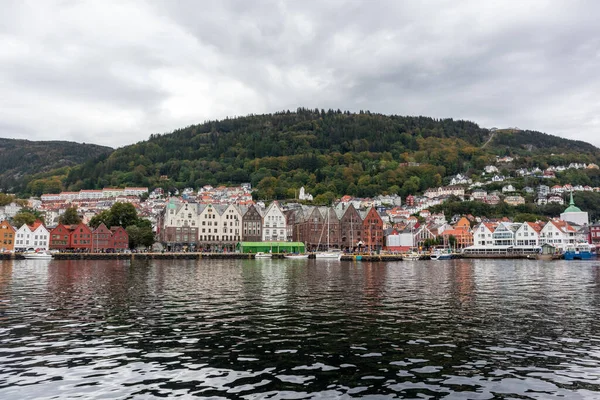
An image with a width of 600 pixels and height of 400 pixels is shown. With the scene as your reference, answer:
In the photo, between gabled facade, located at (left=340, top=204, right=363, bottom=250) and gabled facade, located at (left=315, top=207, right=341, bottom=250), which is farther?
gabled facade, located at (left=340, top=204, right=363, bottom=250)

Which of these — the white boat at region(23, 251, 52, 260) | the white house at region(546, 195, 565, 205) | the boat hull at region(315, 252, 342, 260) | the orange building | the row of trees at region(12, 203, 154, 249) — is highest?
the white house at region(546, 195, 565, 205)

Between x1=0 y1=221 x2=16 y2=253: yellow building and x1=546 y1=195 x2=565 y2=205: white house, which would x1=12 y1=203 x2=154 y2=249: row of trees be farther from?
x1=546 y1=195 x2=565 y2=205: white house

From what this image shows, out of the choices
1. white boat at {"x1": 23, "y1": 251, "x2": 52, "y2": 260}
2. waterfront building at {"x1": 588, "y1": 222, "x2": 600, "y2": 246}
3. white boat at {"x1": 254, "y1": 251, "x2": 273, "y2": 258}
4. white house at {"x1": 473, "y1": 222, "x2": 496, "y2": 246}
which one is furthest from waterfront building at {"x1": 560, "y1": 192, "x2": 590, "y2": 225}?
white boat at {"x1": 23, "y1": 251, "x2": 52, "y2": 260}

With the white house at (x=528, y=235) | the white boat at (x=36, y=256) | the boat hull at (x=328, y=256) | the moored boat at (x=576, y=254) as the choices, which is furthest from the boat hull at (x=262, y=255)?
the white house at (x=528, y=235)

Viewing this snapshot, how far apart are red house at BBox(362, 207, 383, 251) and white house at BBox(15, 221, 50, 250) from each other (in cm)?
7844

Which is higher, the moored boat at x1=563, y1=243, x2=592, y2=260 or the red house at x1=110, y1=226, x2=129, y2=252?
the red house at x1=110, y1=226, x2=129, y2=252

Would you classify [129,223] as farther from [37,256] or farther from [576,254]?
[576,254]

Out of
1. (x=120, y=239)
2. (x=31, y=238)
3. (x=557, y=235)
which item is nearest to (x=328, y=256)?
(x=120, y=239)

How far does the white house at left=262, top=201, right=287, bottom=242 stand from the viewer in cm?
11625

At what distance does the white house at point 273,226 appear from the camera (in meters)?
116

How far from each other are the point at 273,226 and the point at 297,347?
336 ft

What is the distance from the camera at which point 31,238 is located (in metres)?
113

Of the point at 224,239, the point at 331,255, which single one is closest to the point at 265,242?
the point at 224,239

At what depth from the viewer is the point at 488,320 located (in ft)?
65.8
